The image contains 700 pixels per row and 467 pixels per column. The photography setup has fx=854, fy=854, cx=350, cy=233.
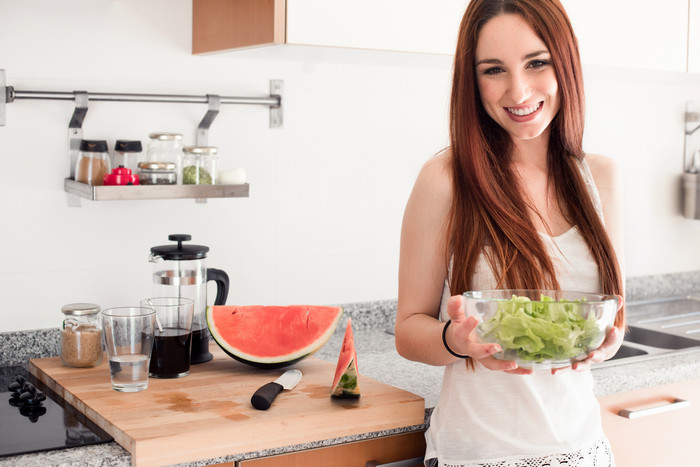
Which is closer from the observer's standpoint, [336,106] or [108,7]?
[108,7]

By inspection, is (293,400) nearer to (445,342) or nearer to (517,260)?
(445,342)

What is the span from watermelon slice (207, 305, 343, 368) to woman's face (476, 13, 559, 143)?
0.59m

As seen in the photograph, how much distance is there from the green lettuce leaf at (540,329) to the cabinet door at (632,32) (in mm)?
1110

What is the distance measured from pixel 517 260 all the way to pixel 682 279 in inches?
69.1

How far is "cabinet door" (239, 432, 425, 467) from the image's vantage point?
144cm

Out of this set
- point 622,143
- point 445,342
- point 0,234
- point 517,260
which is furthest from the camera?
point 622,143

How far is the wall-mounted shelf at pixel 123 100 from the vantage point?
5.87 ft

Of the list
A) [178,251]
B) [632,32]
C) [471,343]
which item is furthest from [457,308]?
[632,32]

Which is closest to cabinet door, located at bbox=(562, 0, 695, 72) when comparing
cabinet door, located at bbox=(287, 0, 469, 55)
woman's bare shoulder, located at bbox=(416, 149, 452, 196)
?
cabinet door, located at bbox=(287, 0, 469, 55)

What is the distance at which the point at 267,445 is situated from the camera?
1.41 meters

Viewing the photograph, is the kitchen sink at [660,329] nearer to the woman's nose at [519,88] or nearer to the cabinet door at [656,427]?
the cabinet door at [656,427]

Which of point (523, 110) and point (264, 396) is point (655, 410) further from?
point (264, 396)

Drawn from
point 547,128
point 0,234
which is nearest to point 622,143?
point 547,128

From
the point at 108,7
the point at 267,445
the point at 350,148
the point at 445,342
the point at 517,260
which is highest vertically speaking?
the point at 108,7
